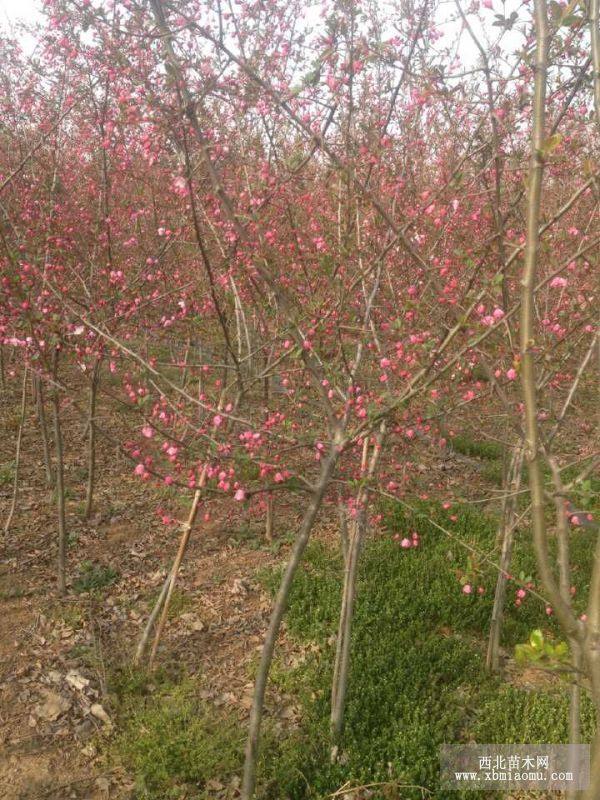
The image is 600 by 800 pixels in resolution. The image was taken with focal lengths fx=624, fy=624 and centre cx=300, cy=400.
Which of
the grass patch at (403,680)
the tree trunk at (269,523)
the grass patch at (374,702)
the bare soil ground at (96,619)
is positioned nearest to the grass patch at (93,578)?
the bare soil ground at (96,619)

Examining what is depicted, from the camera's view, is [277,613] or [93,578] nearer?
[277,613]

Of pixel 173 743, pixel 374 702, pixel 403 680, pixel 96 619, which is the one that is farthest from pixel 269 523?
pixel 173 743

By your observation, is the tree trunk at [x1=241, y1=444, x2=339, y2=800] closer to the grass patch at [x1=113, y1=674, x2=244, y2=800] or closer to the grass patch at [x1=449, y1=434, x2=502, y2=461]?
the grass patch at [x1=113, y1=674, x2=244, y2=800]

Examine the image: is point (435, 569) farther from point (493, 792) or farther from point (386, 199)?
point (386, 199)

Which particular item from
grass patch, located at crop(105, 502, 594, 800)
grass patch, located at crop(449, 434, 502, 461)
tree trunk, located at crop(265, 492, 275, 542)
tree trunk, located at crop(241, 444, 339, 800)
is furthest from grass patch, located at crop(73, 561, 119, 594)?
grass patch, located at crop(449, 434, 502, 461)

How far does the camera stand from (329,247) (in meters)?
3.80

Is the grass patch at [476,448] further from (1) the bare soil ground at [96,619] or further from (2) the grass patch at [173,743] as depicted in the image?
(2) the grass patch at [173,743]

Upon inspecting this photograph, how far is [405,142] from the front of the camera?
4012 millimetres

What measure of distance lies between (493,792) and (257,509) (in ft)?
11.3

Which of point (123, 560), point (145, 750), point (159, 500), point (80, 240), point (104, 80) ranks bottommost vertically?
point (145, 750)

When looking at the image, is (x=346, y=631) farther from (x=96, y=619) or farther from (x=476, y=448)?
(x=476, y=448)

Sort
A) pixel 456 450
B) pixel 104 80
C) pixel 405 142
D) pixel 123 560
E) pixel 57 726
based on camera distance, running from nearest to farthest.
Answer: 1. pixel 57 726
2. pixel 405 142
3. pixel 104 80
4. pixel 123 560
5. pixel 456 450

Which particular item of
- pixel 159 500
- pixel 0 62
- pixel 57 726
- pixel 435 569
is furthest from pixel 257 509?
pixel 0 62

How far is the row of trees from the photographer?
219 centimetres
